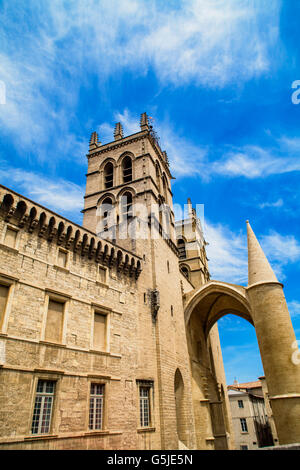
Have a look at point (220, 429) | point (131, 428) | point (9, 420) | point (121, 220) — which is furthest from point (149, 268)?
point (220, 429)

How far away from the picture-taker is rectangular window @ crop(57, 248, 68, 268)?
12134 millimetres

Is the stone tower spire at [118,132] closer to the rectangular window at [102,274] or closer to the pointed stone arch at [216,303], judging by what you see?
the pointed stone arch at [216,303]

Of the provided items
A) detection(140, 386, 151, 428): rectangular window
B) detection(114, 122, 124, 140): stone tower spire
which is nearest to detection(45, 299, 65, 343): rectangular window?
detection(140, 386, 151, 428): rectangular window

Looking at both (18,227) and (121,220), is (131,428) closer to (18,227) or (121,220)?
(18,227)

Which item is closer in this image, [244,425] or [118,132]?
[118,132]

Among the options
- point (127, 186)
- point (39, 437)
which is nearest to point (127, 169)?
point (127, 186)

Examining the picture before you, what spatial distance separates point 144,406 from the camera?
1326 centimetres

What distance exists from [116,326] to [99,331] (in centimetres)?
98

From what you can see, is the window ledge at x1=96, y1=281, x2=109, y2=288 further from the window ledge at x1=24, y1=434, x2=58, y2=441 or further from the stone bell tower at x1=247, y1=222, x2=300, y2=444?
the stone bell tower at x1=247, y1=222, x2=300, y2=444

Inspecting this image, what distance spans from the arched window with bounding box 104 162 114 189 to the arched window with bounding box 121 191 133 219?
8.15 ft

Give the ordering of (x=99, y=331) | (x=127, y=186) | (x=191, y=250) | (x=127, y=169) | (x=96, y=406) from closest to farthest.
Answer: (x=96, y=406) → (x=99, y=331) → (x=127, y=186) → (x=127, y=169) → (x=191, y=250)

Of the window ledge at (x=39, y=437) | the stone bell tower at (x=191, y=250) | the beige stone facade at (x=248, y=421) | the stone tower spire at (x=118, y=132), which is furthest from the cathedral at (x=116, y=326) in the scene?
the beige stone facade at (x=248, y=421)

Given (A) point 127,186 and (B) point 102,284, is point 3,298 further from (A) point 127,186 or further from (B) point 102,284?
(A) point 127,186

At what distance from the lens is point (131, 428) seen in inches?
472
